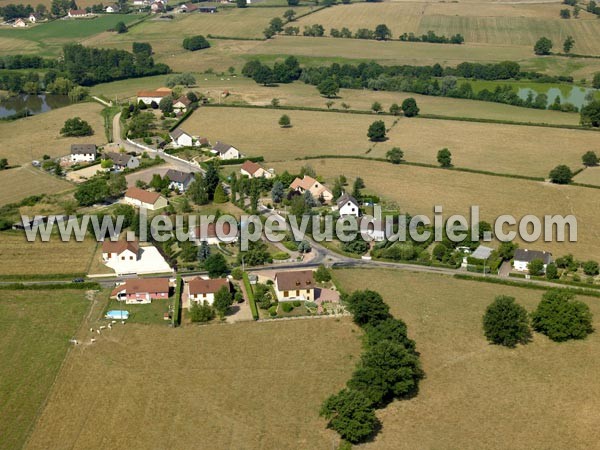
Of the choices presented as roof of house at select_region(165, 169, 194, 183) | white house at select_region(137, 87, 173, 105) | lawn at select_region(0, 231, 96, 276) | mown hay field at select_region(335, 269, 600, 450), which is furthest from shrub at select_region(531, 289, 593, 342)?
white house at select_region(137, 87, 173, 105)

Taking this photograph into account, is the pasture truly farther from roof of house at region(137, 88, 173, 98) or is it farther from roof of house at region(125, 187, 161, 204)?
roof of house at region(125, 187, 161, 204)

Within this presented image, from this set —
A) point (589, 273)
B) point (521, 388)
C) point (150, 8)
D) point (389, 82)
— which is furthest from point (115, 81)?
point (521, 388)

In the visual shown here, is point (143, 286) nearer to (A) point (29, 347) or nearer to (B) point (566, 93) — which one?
(A) point (29, 347)

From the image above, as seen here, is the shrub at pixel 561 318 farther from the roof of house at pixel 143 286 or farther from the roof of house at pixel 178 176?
the roof of house at pixel 178 176

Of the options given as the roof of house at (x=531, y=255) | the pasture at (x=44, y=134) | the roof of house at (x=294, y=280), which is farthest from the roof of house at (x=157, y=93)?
the roof of house at (x=531, y=255)

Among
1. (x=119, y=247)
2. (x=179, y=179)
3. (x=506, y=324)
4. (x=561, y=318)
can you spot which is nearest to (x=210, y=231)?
(x=119, y=247)
